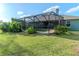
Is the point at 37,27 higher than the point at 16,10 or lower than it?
lower

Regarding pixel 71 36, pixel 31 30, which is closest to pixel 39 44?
pixel 31 30

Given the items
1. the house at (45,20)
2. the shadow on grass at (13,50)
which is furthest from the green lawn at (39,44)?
the house at (45,20)

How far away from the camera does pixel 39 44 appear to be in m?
2.50

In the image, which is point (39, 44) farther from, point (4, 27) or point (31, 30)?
point (4, 27)

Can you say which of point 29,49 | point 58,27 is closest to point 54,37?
point 58,27

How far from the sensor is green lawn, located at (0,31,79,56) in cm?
247

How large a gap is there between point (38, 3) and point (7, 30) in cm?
51

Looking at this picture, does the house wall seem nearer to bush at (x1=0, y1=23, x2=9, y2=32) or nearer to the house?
the house

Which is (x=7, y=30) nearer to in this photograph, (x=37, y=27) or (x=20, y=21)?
(x=20, y=21)

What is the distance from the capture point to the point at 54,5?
2.51m

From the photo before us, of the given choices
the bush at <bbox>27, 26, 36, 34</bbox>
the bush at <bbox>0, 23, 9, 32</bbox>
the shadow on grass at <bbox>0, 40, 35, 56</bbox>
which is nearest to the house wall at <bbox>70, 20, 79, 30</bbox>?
the bush at <bbox>27, 26, 36, 34</bbox>

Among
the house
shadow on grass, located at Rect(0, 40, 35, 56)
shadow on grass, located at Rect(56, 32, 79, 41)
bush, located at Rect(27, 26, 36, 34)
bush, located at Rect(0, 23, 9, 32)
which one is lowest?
shadow on grass, located at Rect(0, 40, 35, 56)

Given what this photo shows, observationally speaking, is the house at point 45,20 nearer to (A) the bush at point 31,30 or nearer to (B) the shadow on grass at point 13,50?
(A) the bush at point 31,30

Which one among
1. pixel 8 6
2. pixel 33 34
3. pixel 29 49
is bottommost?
pixel 29 49
